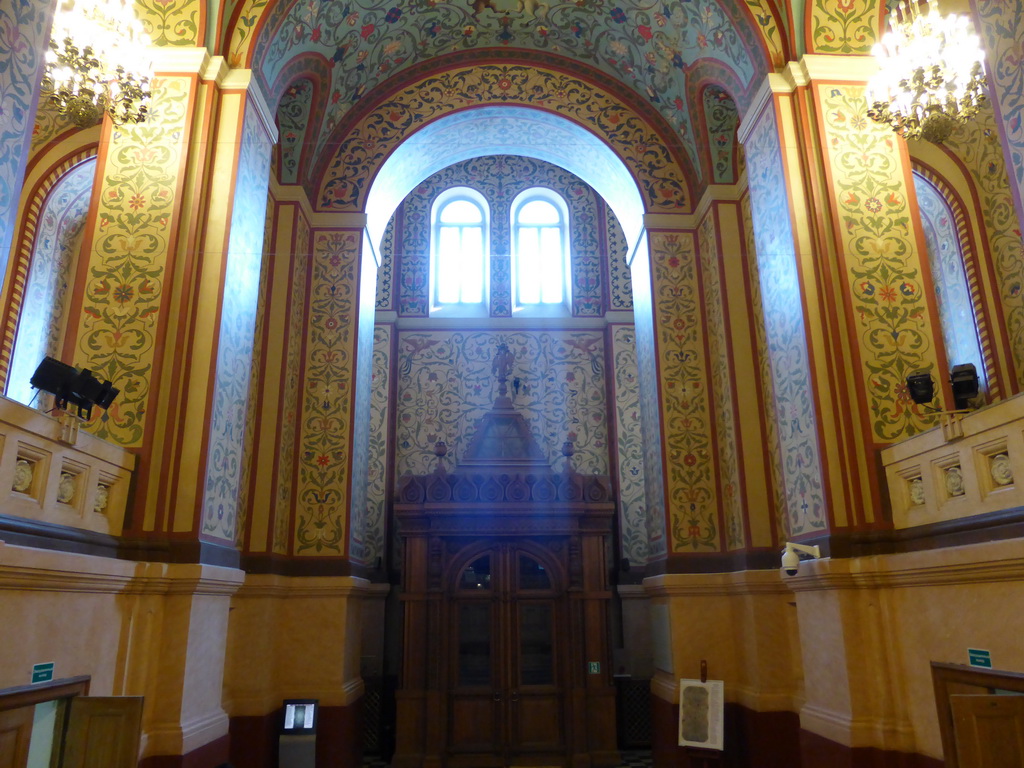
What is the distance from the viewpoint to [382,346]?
11.6 meters

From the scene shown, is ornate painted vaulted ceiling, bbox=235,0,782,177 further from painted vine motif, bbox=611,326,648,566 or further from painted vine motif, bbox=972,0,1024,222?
painted vine motif, bbox=611,326,648,566

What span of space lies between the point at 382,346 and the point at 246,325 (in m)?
5.48

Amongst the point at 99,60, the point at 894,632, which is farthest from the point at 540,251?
the point at 894,632

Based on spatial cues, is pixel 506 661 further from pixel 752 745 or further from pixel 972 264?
pixel 972 264

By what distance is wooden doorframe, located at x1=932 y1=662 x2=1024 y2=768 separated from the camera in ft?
13.0

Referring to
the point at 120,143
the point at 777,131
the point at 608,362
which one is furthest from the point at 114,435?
the point at 608,362

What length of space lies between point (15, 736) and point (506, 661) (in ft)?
18.5

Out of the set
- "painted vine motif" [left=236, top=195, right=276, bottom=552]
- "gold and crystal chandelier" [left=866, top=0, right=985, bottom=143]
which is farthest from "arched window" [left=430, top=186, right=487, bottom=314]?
"gold and crystal chandelier" [left=866, top=0, right=985, bottom=143]

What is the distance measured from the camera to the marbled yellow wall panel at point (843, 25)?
6254 mm

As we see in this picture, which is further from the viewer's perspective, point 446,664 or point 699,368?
point 446,664

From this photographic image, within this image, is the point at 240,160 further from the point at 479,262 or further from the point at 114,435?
the point at 479,262

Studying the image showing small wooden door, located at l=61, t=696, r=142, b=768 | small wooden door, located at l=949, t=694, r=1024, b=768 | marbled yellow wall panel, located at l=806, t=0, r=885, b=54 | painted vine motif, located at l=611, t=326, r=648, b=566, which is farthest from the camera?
painted vine motif, located at l=611, t=326, r=648, b=566

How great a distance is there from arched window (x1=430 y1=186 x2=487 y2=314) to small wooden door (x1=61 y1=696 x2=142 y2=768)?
8.57 m

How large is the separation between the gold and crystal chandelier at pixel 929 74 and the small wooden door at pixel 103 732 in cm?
591
